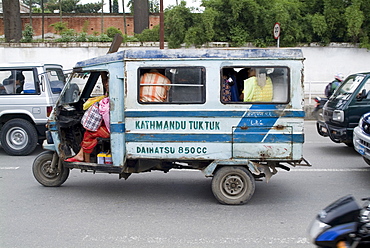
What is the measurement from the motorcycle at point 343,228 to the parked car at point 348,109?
20.1ft

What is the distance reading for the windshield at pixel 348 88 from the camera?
916 centimetres

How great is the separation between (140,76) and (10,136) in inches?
194

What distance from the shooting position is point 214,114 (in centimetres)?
584

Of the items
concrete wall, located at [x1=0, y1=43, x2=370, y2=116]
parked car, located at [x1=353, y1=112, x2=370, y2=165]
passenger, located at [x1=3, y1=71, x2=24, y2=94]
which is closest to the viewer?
parked car, located at [x1=353, y1=112, x2=370, y2=165]

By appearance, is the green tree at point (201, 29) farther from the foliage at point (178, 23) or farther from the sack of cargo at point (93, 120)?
the sack of cargo at point (93, 120)

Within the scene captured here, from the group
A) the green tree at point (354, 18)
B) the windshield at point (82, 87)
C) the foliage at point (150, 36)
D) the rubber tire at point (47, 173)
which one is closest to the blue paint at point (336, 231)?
the windshield at point (82, 87)

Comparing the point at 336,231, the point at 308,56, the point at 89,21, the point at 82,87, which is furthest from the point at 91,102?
the point at 89,21

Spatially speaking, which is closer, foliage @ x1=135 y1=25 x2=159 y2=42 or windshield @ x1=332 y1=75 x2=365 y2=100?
windshield @ x1=332 y1=75 x2=365 y2=100

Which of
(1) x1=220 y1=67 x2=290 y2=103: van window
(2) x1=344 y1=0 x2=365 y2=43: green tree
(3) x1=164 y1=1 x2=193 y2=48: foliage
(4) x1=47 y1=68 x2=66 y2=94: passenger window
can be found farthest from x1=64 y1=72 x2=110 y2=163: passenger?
(2) x1=344 y1=0 x2=365 y2=43: green tree

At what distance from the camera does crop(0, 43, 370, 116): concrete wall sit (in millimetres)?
18500

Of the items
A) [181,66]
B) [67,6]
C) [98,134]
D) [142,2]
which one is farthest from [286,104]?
[67,6]

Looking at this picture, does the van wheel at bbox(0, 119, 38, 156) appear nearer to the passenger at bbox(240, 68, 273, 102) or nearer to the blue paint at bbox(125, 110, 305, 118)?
the blue paint at bbox(125, 110, 305, 118)

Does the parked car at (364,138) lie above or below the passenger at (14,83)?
below

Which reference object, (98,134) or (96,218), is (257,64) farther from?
(96,218)
